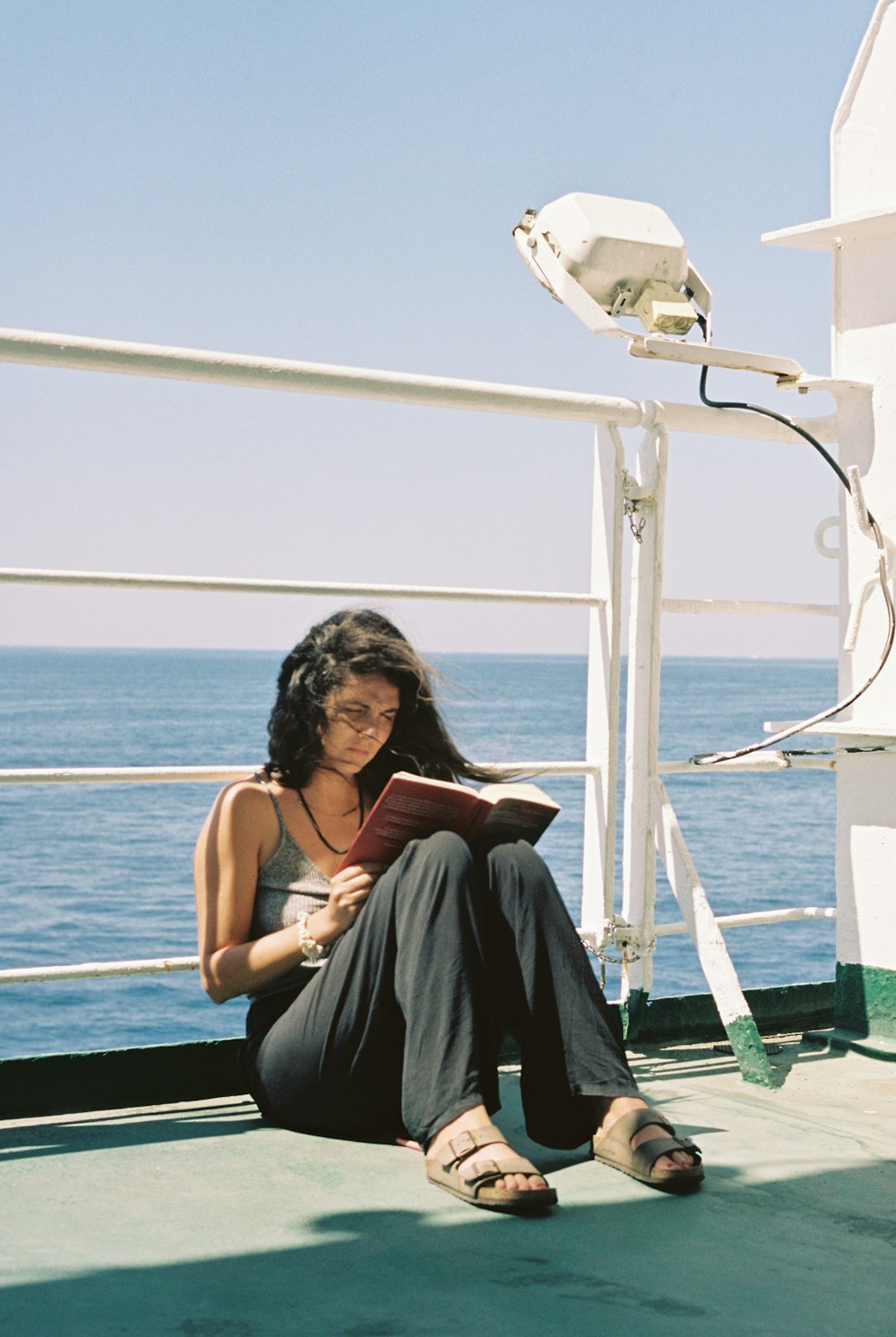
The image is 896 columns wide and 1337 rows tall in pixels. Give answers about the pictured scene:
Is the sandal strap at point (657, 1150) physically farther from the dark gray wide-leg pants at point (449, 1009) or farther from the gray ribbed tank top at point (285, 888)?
the gray ribbed tank top at point (285, 888)

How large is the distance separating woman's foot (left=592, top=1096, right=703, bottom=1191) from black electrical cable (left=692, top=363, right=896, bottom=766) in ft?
2.49

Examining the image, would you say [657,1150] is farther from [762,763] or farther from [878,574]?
[878,574]

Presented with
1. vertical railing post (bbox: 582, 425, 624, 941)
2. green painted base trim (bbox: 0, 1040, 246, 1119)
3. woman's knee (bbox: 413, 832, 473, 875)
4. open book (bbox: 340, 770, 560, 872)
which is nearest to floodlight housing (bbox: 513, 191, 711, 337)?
vertical railing post (bbox: 582, 425, 624, 941)

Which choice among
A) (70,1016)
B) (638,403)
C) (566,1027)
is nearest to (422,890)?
(566,1027)

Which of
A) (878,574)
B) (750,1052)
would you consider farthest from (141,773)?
(878,574)

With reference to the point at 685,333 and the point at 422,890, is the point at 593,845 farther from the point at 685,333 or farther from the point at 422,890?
the point at 685,333

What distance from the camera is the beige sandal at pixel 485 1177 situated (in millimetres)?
1730

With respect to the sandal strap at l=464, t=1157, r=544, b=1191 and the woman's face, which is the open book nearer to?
the woman's face

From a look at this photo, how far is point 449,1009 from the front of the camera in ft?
6.10

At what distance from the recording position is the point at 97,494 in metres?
73.8

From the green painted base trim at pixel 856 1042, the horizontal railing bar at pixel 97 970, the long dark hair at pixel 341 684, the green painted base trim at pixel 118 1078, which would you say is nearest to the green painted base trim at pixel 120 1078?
the green painted base trim at pixel 118 1078

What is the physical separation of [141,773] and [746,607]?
49.8 inches

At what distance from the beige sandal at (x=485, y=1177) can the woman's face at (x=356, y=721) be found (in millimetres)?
655

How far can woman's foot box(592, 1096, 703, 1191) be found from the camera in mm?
1839
